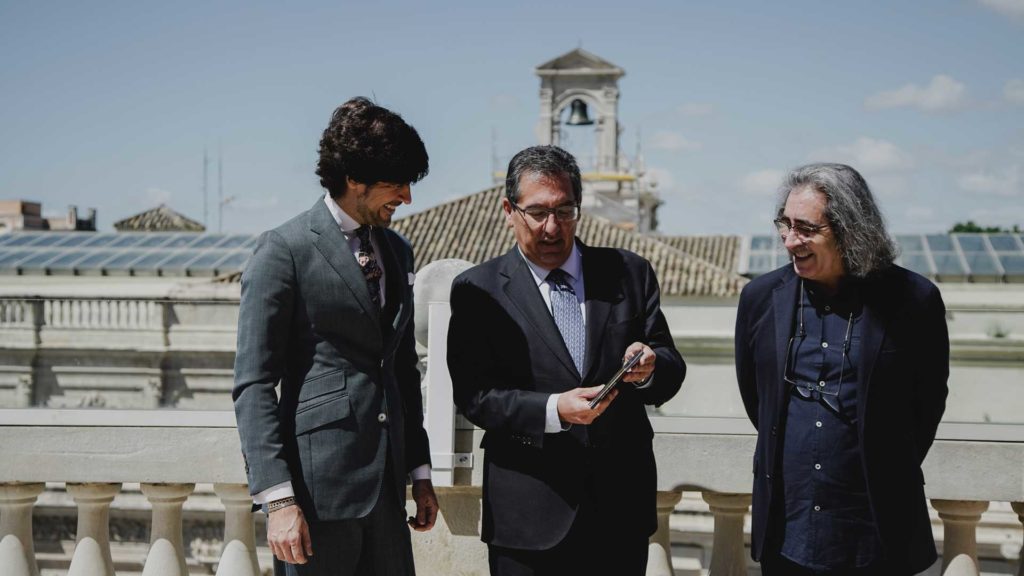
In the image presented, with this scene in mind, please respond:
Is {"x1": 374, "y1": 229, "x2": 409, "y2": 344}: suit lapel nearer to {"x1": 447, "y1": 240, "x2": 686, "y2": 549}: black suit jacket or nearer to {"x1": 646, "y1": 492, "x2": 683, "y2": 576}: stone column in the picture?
{"x1": 447, "y1": 240, "x2": 686, "y2": 549}: black suit jacket

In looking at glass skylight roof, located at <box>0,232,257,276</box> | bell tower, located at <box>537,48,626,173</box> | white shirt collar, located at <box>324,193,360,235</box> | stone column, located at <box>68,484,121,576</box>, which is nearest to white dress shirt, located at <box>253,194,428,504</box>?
white shirt collar, located at <box>324,193,360,235</box>

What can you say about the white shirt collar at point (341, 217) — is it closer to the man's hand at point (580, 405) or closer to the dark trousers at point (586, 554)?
the man's hand at point (580, 405)

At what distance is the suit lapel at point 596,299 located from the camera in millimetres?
2684

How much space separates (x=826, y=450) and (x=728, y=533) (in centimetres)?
91

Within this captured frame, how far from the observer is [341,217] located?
254 centimetres

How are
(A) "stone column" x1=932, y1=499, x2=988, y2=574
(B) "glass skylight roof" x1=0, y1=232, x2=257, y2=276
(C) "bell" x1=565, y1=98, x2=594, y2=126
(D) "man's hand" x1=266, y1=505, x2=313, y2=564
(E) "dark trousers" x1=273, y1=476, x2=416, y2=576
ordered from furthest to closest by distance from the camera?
1. (C) "bell" x1=565, y1=98, x2=594, y2=126
2. (B) "glass skylight roof" x1=0, y1=232, x2=257, y2=276
3. (A) "stone column" x1=932, y1=499, x2=988, y2=574
4. (E) "dark trousers" x1=273, y1=476, x2=416, y2=576
5. (D) "man's hand" x1=266, y1=505, x2=313, y2=564

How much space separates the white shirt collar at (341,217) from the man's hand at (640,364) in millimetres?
784

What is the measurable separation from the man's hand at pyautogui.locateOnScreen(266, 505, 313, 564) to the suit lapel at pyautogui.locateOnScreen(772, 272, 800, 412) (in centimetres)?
126

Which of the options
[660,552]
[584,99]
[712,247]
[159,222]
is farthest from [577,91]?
[660,552]

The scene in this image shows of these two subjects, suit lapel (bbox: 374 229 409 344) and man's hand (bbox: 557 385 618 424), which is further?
suit lapel (bbox: 374 229 409 344)

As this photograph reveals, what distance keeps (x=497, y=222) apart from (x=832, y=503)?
83.7 ft

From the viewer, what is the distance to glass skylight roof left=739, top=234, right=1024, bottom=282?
2231 centimetres

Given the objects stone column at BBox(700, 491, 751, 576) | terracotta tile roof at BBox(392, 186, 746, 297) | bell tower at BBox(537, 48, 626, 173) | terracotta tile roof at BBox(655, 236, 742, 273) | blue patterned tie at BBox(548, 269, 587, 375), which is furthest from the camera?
bell tower at BBox(537, 48, 626, 173)

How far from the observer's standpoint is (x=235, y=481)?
3.30 meters
